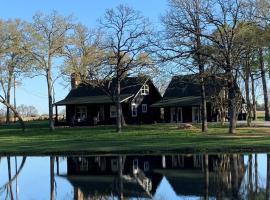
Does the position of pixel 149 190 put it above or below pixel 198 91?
below

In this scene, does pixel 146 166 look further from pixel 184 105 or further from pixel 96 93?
pixel 96 93

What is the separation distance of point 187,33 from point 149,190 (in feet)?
105

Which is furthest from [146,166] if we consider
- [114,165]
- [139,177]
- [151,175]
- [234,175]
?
[234,175]

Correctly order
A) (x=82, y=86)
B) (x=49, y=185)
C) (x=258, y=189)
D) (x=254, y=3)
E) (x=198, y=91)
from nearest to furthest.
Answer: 1. (x=258, y=189)
2. (x=49, y=185)
3. (x=254, y=3)
4. (x=198, y=91)
5. (x=82, y=86)

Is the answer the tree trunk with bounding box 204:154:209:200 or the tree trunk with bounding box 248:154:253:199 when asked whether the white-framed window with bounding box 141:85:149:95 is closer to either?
the tree trunk with bounding box 204:154:209:200

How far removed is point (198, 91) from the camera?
238 feet


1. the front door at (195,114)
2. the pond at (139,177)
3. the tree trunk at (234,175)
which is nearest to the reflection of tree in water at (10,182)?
the pond at (139,177)

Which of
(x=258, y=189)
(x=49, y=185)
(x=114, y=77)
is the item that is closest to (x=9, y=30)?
(x=114, y=77)

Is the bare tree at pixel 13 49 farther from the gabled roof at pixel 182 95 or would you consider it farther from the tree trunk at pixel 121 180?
the tree trunk at pixel 121 180

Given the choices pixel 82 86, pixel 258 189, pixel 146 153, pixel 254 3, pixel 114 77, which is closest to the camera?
pixel 258 189

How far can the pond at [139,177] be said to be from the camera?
627 inches

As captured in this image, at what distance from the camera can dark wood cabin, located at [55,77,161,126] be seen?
73500 mm

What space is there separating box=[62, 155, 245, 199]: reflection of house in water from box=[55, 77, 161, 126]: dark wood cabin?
143 feet

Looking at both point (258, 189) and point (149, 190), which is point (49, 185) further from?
point (258, 189)
